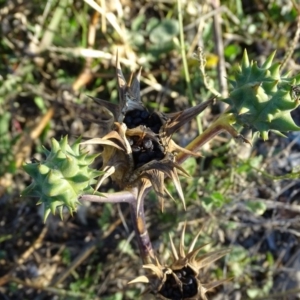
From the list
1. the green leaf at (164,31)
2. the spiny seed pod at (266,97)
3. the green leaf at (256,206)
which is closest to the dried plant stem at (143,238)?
the spiny seed pod at (266,97)

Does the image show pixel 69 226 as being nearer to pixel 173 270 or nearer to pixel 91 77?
pixel 91 77

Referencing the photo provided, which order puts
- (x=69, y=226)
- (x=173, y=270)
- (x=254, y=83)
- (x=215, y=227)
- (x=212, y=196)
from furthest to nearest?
(x=69, y=226) → (x=215, y=227) → (x=212, y=196) → (x=173, y=270) → (x=254, y=83)

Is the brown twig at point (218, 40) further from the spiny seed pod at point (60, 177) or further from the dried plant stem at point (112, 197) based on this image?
the spiny seed pod at point (60, 177)

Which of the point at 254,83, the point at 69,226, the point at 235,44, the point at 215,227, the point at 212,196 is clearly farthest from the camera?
the point at 235,44

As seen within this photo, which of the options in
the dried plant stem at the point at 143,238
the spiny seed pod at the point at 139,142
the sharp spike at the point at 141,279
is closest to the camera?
the spiny seed pod at the point at 139,142

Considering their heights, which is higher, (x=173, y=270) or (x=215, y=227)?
(x=173, y=270)

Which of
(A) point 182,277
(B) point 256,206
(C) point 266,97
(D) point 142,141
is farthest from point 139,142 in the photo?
(B) point 256,206

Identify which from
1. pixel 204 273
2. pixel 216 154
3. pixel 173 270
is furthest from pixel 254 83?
pixel 204 273

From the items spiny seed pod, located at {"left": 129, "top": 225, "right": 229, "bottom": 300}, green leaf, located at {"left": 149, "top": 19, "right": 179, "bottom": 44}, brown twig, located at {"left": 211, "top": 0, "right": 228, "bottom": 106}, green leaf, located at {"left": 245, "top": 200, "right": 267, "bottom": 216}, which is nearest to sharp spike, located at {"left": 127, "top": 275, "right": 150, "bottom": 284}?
spiny seed pod, located at {"left": 129, "top": 225, "right": 229, "bottom": 300}
